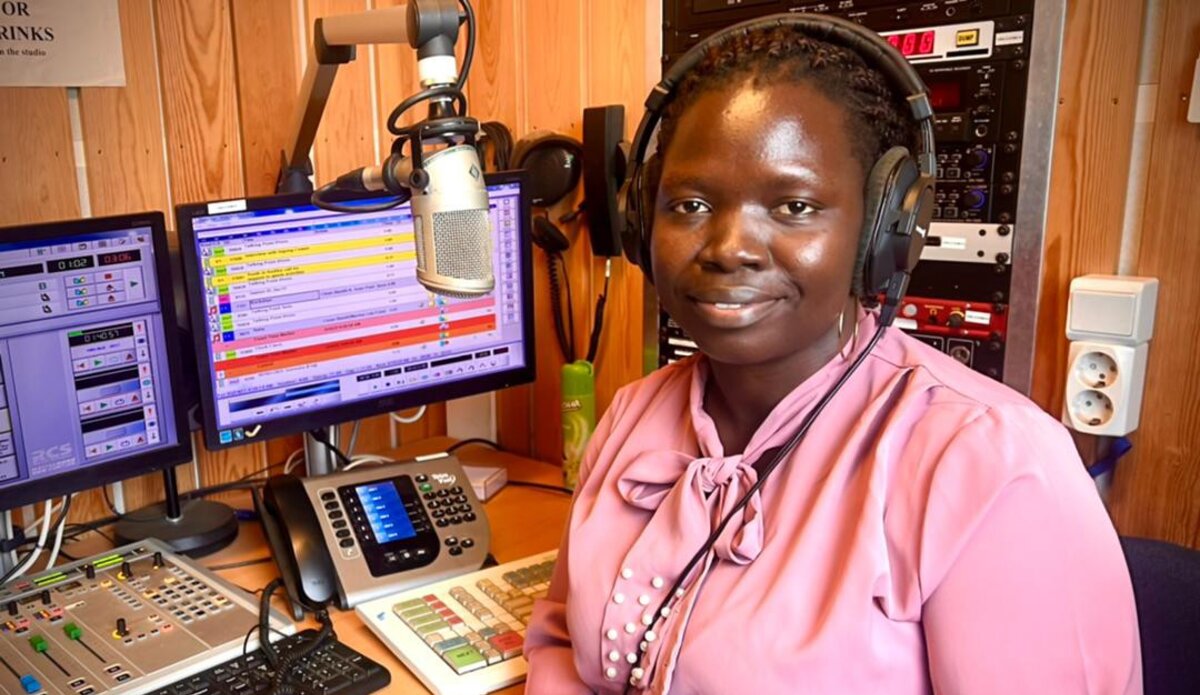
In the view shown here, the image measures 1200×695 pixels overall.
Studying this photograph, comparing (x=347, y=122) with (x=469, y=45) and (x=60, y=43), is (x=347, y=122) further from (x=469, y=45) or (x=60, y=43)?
(x=469, y=45)

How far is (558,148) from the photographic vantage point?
1.57m

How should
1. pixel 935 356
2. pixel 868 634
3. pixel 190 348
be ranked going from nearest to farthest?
1. pixel 868 634
2. pixel 935 356
3. pixel 190 348

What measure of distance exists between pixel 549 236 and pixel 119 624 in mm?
860

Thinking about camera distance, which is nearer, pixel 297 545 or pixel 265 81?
pixel 297 545

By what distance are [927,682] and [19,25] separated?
A: 1.31m

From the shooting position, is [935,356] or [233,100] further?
[233,100]

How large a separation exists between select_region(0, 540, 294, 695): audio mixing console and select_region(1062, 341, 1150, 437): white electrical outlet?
946 mm

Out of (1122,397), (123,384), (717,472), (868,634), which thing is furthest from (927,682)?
(123,384)

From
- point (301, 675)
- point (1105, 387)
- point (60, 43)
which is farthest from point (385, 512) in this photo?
point (1105, 387)

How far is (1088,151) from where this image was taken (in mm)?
1079

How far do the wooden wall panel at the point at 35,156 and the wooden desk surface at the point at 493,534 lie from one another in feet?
1.56

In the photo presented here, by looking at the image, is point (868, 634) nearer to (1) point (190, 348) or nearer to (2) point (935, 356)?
(2) point (935, 356)

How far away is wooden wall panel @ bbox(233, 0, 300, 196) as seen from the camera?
148 cm

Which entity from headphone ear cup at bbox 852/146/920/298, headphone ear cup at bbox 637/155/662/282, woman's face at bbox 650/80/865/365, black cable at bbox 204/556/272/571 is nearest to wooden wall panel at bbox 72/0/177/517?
black cable at bbox 204/556/272/571
